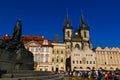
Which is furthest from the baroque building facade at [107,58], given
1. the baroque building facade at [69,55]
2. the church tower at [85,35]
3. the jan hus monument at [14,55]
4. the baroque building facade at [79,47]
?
the jan hus monument at [14,55]

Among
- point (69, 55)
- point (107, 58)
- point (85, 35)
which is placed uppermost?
point (85, 35)

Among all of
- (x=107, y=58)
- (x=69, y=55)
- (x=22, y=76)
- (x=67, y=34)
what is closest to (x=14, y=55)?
(x=22, y=76)

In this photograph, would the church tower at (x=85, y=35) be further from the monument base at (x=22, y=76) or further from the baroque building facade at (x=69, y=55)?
the monument base at (x=22, y=76)

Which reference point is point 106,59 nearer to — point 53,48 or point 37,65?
point 53,48

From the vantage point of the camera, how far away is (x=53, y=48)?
64.8 meters

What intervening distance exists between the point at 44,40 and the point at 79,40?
18.8m

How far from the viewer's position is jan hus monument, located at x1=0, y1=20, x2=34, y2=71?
13.8 metres

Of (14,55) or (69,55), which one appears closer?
(14,55)

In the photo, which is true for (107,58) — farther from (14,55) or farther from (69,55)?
(14,55)

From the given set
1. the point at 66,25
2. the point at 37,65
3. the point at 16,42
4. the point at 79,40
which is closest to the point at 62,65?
the point at 37,65

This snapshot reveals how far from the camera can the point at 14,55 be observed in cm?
1513

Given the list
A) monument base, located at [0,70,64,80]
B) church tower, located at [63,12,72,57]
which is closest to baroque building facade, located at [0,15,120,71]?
church tower, located at [63,12,72,57]

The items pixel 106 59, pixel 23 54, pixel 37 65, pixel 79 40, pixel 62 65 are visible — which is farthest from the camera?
pixel 79 40

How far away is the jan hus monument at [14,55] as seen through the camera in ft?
45.3
